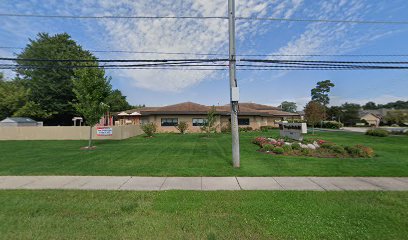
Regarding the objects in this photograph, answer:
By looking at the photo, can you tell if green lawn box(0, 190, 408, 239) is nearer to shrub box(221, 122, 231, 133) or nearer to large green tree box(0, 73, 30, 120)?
shrub box(221, 122, 231, 133)

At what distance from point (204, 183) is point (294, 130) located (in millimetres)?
13837

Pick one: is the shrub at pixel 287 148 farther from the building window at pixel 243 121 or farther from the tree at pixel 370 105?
the tree at pixel 370 105

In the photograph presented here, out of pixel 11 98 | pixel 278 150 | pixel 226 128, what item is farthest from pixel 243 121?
pixel 11 98

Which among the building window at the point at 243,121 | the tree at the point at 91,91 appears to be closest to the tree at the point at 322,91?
the building window at the point at 243,121

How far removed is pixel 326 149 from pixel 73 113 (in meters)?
41.1

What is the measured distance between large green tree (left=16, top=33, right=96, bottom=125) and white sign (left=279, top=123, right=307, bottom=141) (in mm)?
32262

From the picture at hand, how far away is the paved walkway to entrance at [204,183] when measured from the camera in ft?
22.0

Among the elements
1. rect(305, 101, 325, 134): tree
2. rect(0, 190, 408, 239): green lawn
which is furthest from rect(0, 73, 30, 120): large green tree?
rect(305, 101, 325, 134): tree

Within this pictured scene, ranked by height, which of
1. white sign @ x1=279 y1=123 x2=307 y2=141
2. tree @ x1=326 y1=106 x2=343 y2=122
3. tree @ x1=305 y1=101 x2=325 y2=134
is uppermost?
tree @ x1=326 y1=106 x2=343 y2=122

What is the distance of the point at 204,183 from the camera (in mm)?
7195

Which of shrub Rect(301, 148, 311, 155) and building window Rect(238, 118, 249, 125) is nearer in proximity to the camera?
shrub Rect(301, 148, 311, 155)

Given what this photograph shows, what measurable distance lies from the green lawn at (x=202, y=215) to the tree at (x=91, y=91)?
992 centimetres

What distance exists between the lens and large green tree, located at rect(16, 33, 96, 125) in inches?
1447

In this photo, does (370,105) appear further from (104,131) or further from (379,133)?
(104,131)
